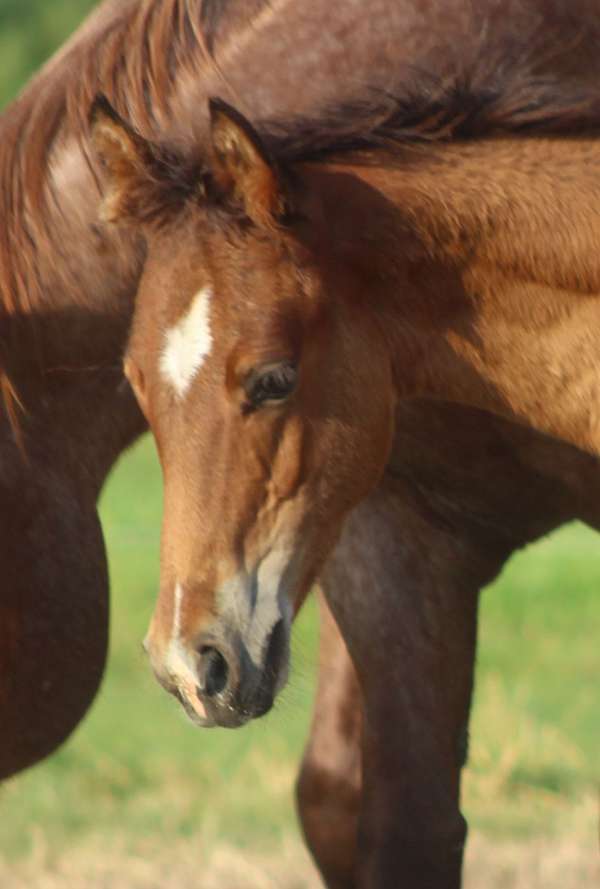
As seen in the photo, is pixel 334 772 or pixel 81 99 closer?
pixel 81 99

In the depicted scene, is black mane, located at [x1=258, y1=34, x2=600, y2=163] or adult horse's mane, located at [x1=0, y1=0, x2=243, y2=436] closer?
black mane, located at [x1=258, y1=34, x2=600, y2=163]

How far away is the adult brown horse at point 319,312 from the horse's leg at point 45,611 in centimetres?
52

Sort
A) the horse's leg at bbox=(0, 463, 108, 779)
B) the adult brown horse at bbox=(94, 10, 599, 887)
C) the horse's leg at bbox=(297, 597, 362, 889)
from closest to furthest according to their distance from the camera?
1. the adult brown horse at bbox=(94, 10, 599, 887)
2. the horse's leg at bbox=(0, 463, 108, 779)
3. the horse's leg at bbox=(297, 597, 362, 889)

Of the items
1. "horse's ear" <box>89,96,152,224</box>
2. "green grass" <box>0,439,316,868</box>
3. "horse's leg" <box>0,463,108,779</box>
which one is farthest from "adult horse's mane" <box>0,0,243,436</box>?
"green grass" <box>0,439,316,868</box>

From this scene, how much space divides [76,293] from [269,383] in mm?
744

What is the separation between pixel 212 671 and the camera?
3.21m

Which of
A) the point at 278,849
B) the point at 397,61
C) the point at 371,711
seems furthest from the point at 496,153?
the point at 278,849

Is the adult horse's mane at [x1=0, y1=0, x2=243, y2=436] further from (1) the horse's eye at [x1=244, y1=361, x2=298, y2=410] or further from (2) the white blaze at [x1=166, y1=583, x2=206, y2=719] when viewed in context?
(2) the white blaze at [x1=166, y1=583, x2=206, y2=719]

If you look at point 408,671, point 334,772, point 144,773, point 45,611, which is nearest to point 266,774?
point 144,773

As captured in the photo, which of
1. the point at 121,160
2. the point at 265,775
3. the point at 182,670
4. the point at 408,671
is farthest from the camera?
the point at 265,775

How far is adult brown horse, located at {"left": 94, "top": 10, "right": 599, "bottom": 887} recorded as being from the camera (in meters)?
3.31

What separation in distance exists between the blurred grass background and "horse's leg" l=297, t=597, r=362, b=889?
12cm

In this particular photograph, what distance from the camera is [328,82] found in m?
3.96

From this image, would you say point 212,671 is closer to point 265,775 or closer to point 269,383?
point 269,383
